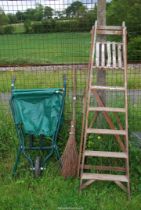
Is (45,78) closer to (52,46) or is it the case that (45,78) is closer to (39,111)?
(52,46)

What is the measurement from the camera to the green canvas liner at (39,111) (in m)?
4.29

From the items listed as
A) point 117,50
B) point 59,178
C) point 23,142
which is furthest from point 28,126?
point 117,50

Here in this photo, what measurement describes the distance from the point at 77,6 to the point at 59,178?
2.41m

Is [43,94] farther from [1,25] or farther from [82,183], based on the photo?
[1,25]

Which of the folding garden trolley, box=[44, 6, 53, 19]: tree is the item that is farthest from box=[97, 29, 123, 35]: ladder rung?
box=[44, 6, 53, 19]: tree

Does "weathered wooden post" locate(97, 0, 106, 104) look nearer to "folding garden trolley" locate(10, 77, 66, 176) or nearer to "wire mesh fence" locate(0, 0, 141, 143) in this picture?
"wire mesh fence" locate(0, 0, 141, 143)

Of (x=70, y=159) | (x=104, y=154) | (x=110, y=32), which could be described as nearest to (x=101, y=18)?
(x=110, y=32)

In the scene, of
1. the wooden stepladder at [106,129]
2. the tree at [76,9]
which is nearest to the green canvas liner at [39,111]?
the wooden stepladder at [106,129]

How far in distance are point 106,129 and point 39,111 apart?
0.88m

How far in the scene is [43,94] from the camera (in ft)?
14.0

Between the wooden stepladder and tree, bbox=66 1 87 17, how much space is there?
62 centimetres

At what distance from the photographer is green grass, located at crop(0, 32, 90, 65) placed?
499 cm

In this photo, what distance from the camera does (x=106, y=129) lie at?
4266 mm

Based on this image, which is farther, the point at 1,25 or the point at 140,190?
the point at 1,25
